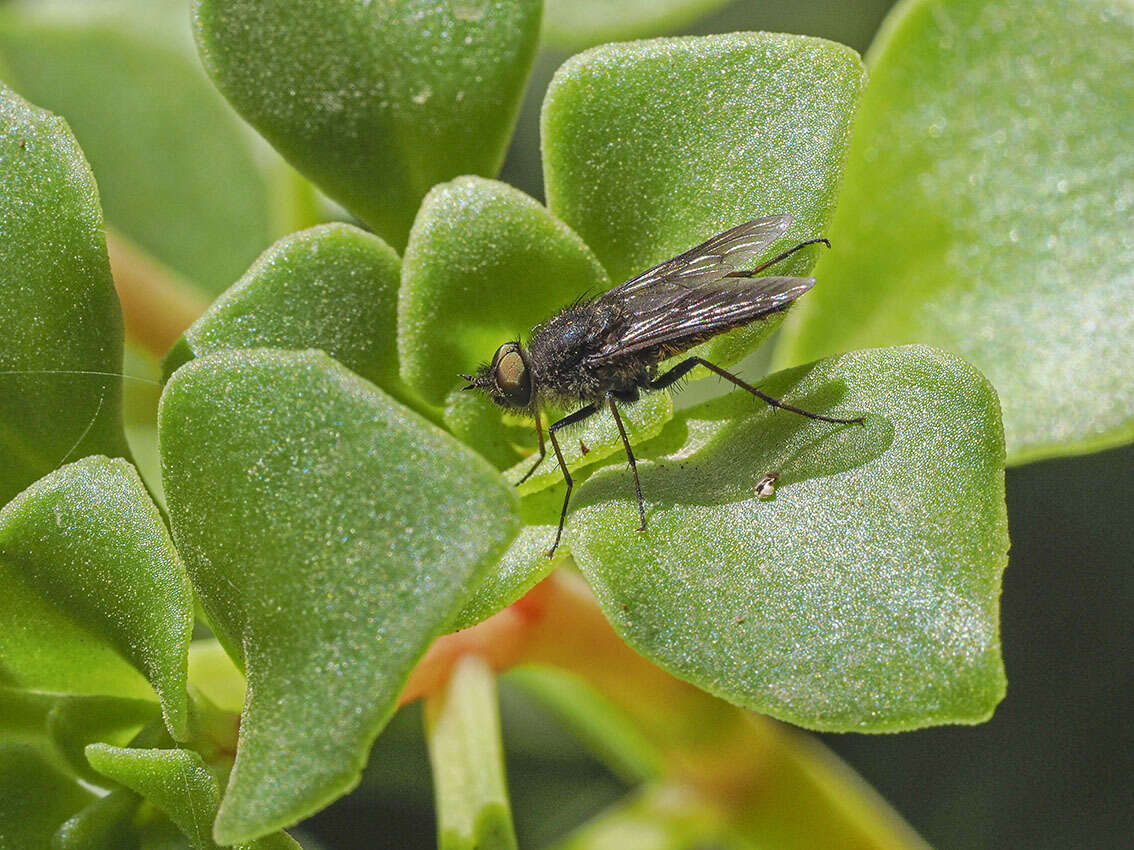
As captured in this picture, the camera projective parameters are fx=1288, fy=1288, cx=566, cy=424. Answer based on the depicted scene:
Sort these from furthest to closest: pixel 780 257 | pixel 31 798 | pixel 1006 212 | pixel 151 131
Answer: pixel 151 131 → pixel 1006 212 → pixel 780 257 → pixel 31 798

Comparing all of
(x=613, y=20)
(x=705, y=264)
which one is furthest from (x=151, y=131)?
(x=705, y=264)

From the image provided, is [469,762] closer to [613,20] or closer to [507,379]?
[507,379]

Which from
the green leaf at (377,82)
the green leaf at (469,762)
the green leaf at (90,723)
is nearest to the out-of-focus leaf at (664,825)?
the green leaf at (469,762)

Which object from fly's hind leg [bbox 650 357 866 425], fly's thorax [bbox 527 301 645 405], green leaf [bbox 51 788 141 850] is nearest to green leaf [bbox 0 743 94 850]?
green leaf [bbox 51 788 141 850]

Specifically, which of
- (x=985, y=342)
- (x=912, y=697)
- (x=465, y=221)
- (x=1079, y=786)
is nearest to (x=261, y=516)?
(x=465, y=221)

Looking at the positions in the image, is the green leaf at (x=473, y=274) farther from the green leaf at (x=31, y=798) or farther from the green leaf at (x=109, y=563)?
the green leaf at (x=31, y=798)

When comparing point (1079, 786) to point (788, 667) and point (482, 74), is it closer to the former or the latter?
→ point (788, 667)
